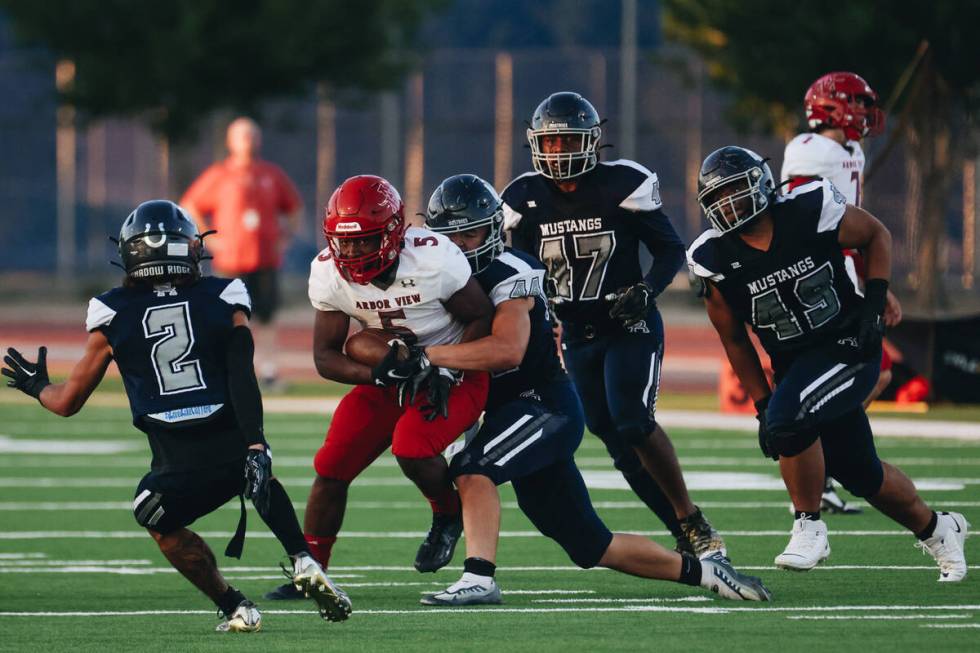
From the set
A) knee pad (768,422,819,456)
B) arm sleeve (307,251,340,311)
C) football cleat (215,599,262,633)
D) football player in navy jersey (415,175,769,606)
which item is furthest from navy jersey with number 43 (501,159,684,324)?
football cleat (215,599,262,633)

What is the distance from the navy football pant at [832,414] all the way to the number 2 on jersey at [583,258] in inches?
44.8

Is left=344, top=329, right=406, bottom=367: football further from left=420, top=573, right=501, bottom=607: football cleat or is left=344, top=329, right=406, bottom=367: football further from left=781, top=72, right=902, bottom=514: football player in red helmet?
left=781, top=72, right=902, bottom=514: football player in red helmet

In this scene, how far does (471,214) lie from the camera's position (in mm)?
Result: 6758

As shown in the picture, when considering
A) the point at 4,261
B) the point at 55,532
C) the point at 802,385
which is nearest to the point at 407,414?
the point at 802,385

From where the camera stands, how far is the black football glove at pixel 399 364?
6.26 metres

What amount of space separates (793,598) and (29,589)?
9.64 ft

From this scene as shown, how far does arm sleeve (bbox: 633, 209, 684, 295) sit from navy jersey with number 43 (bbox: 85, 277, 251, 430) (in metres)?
2.23

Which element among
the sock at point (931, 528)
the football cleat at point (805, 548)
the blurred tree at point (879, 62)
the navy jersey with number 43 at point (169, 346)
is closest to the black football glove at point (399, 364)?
the navy jersey with number 43 at point (169, 346)

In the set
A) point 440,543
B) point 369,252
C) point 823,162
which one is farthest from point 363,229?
point 823,162

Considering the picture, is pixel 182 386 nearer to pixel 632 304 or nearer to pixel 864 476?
pixel 632 304

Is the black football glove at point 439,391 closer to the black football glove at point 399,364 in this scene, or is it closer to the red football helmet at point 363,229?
the black football glove at point 399,364

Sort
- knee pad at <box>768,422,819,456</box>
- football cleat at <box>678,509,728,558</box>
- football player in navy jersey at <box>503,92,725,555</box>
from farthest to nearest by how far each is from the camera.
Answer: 1. football player in navy jersey at <box>503,92,725,555</box>
2. football cleat at <box>678,509,728,558</box>
3. knee pad at <box>768,422,819,456</box>

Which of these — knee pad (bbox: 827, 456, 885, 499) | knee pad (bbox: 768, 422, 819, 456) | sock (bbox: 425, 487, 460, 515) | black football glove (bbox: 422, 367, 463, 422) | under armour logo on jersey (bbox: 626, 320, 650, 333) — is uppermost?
under armour logo on jersey (bbox: 626, 320, 650, 333)

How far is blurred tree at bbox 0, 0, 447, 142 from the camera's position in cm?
2419
